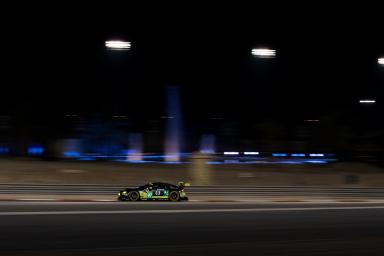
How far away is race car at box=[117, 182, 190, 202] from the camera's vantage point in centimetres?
1914

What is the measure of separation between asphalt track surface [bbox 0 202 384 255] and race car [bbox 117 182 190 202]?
7.93 ft

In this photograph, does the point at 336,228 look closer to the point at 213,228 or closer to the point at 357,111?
the point at 213,228

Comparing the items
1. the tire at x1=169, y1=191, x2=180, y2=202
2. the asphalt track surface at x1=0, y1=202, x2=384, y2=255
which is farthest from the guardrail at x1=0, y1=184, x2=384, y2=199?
the asphalt track surface at x1=0, y1=202, x2=384, y2=255

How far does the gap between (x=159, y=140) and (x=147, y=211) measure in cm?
3962

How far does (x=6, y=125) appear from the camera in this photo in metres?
51.5

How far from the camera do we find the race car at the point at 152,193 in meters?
19.1

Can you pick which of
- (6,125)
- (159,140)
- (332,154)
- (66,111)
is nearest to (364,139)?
(332,154)

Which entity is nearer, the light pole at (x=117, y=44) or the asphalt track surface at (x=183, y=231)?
the asphalt track surface at (x=183, y=231)

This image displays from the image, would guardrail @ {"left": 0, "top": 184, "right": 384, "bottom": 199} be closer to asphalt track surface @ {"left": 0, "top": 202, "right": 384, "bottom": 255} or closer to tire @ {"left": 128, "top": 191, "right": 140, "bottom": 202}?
tire @ {"left": 128, "top": 191, "right": 140, "bottom": 202}

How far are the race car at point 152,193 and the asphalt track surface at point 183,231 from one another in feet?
7.93

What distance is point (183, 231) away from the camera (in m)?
11.6

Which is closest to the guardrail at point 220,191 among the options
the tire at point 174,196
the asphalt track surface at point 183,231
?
the tire at point 174,196

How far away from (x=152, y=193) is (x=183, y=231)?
25.3ft

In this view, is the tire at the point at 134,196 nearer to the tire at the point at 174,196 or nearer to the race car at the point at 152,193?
the race car at the point at 152,193
